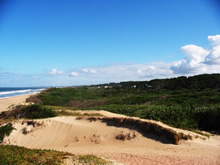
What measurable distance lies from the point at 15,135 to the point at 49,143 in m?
3.07

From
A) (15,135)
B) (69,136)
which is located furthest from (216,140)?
(15,135)

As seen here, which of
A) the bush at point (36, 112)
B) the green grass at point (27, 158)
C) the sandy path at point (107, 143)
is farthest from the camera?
the bush at point (36, 112)

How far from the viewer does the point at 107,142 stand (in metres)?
12.1

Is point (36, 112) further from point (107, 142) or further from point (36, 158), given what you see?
point (36, 158)

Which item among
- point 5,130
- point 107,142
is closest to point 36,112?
point 5,130

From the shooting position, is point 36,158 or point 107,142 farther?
point 107,142

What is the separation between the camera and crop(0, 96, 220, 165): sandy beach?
8734mm

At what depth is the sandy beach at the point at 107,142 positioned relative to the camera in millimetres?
8734

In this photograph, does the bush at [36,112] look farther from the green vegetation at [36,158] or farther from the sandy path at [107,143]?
the green vegetation at [36,158]

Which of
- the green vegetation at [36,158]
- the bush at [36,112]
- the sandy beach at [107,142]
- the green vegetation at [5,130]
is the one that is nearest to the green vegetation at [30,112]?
the bush at [36,112]

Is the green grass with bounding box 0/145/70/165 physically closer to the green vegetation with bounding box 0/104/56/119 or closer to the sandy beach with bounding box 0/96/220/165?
the sandy beach with bounding box 0/96/220/165

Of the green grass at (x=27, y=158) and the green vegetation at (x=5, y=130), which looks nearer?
the green grass at (x=27, y=158)

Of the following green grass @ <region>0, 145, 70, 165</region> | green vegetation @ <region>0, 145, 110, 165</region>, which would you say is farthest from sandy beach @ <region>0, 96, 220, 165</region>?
green grass @ <region>0, 145, 70, 165</region>

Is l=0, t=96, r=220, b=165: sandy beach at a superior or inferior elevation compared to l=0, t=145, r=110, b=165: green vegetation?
inferior
